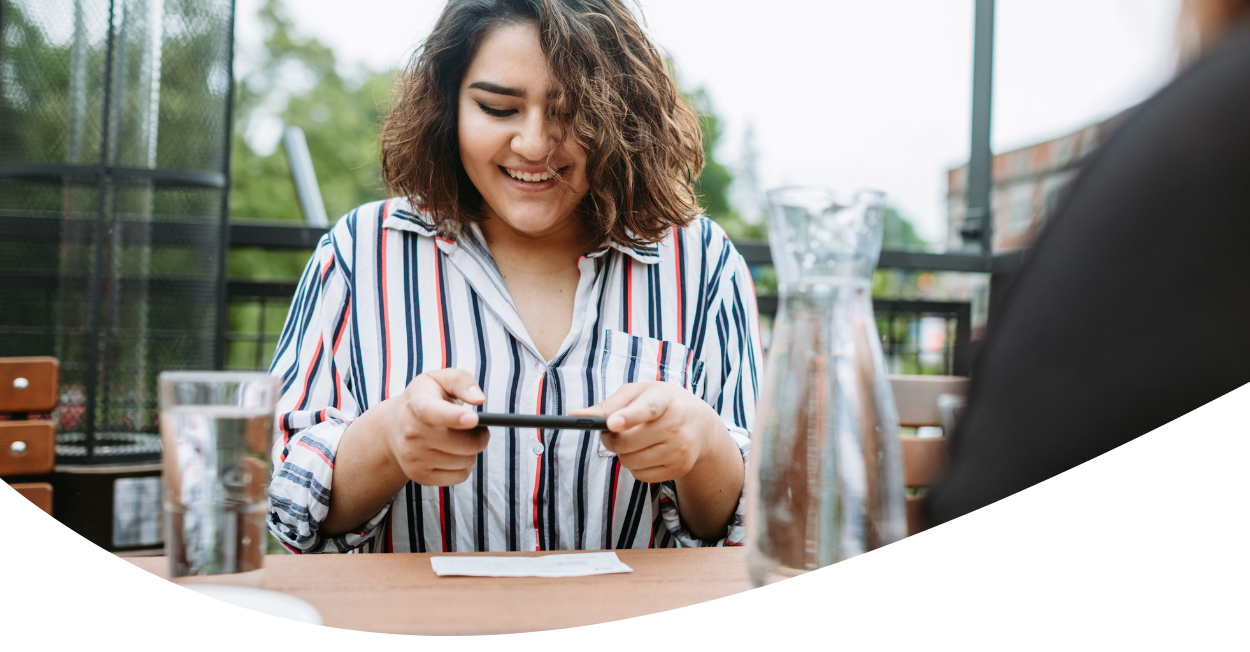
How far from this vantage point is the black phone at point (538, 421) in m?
0.49

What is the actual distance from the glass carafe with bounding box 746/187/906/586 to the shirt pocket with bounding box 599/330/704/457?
1.81 feet

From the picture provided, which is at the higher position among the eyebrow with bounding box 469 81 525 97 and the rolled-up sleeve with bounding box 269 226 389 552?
the eyebrow with bounding box 469 81 525 97

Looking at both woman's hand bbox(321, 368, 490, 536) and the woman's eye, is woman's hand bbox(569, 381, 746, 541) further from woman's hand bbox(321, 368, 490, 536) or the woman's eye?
the woman's eye

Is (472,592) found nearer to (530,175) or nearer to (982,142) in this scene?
(530,175)

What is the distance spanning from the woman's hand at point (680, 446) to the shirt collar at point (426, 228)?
327 mm

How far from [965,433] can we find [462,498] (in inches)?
26.4

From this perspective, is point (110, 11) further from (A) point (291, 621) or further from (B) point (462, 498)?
(A) point (291, 621)

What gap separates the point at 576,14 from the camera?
0.93 metres

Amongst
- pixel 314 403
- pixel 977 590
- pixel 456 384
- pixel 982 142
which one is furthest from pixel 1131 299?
pixel 982 142

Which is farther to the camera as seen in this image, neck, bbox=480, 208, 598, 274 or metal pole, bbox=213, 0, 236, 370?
metal pole, bbox=213, 0, 236, 370

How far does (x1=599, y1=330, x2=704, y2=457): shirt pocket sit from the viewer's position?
0.96 metres

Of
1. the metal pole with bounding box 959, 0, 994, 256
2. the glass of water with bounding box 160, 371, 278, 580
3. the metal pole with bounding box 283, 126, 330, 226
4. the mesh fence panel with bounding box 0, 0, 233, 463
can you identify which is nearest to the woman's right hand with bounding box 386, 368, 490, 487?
the glass of water with bounding box 160, 371, 278, 580

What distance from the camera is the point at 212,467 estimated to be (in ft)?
1.43

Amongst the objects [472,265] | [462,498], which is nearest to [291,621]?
[462,498]
